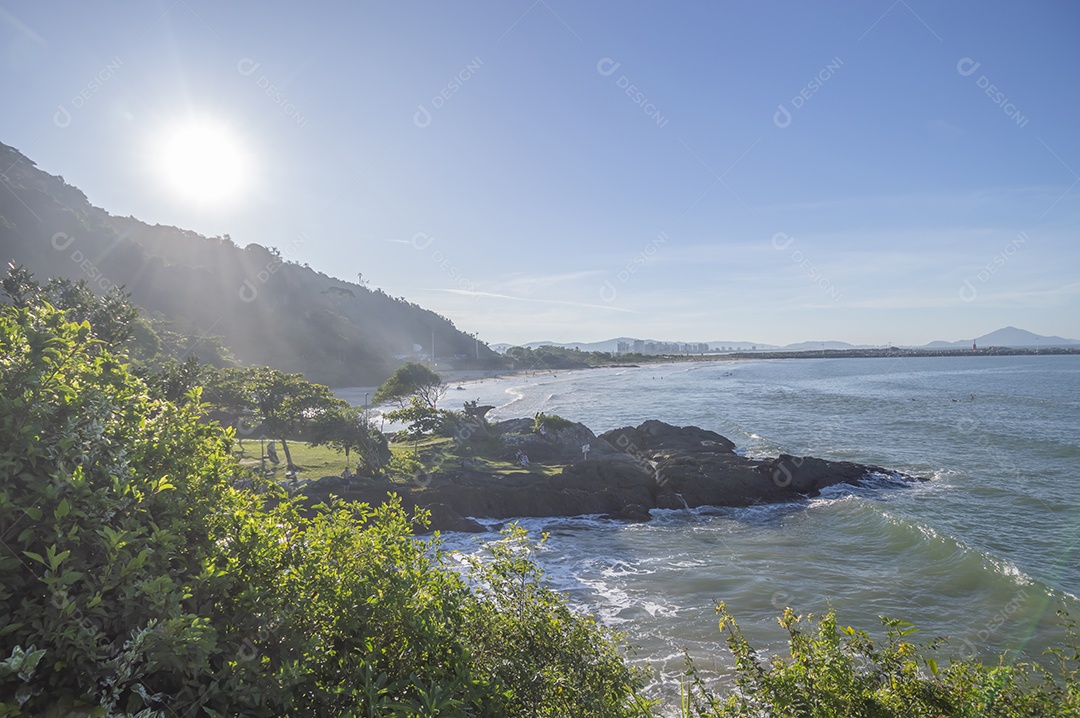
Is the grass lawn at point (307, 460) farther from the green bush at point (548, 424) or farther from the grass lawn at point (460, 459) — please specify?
the green bush at point (548, 424)

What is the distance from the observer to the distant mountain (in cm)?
8819

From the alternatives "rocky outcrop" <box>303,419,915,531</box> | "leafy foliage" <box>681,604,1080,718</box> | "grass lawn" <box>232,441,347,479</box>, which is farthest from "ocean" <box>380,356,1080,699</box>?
"grass lawn" <box>232,441,347,479</box>

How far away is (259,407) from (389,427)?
25.1 meters

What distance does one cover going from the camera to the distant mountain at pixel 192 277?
88188 millimetres

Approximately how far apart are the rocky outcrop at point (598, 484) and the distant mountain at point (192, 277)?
208ft

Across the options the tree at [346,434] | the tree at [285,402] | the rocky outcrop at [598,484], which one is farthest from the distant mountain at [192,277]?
the rocky outcrop at [598,484]

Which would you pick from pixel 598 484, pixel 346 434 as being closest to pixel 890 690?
pixel 598 484

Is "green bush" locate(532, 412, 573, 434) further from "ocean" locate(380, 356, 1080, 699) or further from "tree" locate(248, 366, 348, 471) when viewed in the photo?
"tree" locate(248, 366, 348, 471)

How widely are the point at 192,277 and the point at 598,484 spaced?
377 ft

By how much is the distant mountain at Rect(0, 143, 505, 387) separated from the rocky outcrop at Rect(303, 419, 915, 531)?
63330mm

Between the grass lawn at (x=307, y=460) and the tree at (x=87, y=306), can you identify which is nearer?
the tree at (x=87, y=306)

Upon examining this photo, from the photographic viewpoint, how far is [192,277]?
364 feet

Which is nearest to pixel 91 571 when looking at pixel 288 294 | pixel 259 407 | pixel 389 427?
pixel 259 407

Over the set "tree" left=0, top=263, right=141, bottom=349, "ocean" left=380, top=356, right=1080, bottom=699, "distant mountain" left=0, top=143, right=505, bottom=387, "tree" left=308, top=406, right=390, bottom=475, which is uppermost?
"distant mountain" left=0, top=143, right=505, bottom=387
